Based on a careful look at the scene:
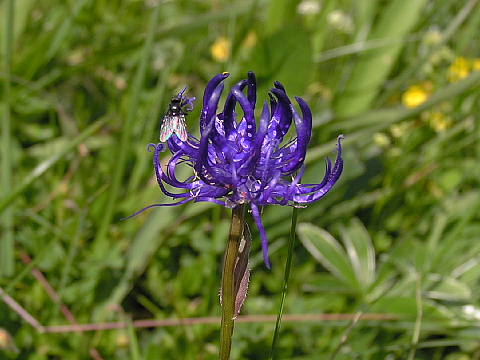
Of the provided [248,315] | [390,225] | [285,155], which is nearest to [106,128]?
[248,315]

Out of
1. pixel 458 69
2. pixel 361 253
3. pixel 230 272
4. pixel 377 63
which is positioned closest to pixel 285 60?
pixel 377 63

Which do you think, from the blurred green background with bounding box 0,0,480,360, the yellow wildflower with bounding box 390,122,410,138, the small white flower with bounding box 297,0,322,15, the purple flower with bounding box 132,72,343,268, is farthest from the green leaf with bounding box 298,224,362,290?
the small white flower with bounding box 297,0,322,15

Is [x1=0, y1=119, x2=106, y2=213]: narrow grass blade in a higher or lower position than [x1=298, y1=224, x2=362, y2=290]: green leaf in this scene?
higher

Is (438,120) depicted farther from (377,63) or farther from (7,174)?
(7,174)

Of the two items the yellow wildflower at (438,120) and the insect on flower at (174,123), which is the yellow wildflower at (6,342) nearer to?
the insect on flower at (174,123)

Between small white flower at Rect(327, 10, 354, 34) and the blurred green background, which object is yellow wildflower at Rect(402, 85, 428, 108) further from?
small white flower at Rect(327, 10, 354, 34)

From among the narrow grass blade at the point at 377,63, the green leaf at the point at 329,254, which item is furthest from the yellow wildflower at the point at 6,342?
the narrow grass blade at the point at 377,63
